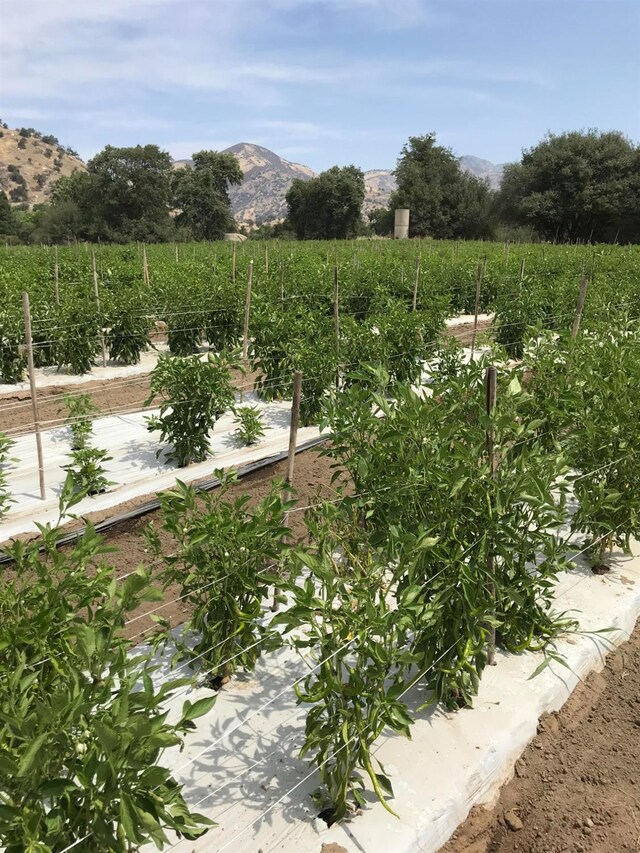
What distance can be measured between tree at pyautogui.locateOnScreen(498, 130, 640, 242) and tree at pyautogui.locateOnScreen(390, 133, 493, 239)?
5496mm

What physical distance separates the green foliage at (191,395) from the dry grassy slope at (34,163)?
109278mm

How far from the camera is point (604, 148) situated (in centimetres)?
3688

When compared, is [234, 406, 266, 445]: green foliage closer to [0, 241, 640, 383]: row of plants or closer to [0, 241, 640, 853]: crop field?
[0, 241, 640, 853]: crop field

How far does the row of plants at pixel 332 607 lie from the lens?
1690 millimetres

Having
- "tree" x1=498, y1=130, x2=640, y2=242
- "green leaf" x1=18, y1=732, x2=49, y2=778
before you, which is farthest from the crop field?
"tree" x1=498, y1=130, x2=640, y2=242

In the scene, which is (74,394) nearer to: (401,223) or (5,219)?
(401,223)

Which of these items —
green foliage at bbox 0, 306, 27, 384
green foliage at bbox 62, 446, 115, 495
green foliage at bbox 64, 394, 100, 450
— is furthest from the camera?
green foliage at bbox 0, 306, 27, 384

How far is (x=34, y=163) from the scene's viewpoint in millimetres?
115375

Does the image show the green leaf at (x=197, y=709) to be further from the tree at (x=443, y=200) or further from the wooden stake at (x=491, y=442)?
the tree at (x=443, y=200)

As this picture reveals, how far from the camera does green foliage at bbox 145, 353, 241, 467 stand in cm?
628

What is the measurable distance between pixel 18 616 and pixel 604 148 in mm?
42106

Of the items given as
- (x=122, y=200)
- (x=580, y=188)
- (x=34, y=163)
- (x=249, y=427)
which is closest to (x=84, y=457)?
(x=249, y=427)

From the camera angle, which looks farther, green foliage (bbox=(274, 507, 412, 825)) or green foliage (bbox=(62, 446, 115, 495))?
green foliage (bbox=(62, 446, 115, 495))

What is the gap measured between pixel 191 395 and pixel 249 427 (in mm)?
913
